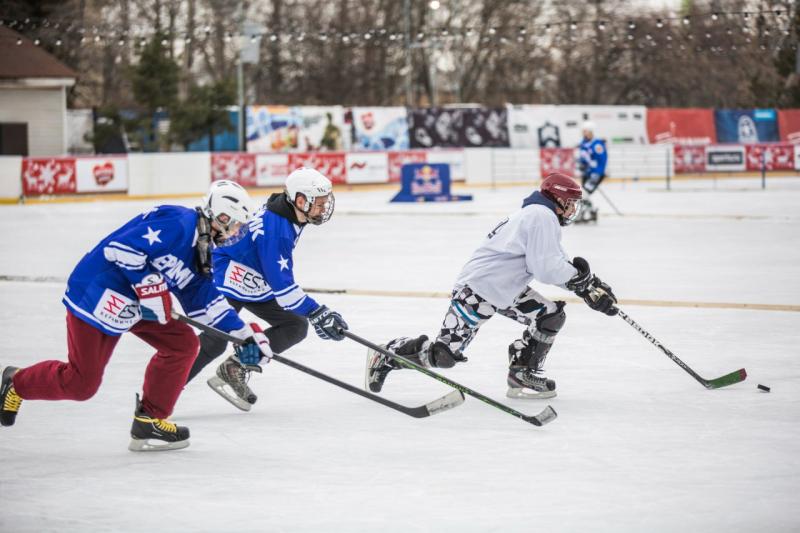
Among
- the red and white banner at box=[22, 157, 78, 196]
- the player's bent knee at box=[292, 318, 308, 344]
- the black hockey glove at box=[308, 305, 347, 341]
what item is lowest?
the player's bent knee at box=[292, 318, 308, 344]

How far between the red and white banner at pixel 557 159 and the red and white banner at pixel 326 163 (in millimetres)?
5019

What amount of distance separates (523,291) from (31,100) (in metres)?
26.0

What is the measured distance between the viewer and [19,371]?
5004 mm

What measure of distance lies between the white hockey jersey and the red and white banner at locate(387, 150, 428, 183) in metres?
23.2

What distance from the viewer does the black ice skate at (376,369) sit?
5.98 meters

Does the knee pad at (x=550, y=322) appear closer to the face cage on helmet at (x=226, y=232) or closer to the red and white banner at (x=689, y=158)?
the face cage on helmet at (x=226, y=232)

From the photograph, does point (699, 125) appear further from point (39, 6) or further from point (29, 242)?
point (29, 242)

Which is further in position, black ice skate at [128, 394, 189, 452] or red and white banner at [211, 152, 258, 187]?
red and white banner at [211, 152, 258, 187]

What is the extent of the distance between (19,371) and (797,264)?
872 centimetres

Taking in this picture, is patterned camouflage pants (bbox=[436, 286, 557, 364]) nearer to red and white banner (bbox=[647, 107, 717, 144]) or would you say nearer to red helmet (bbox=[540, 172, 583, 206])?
red helmet (bbox=[540, 172, 583, 206])

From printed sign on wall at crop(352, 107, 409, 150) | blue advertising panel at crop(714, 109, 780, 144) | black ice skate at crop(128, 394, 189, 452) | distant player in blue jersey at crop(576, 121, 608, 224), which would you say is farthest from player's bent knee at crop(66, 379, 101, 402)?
blue advertising panel at crop(714, 109, 780, 144)

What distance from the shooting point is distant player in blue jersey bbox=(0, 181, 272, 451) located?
465cm

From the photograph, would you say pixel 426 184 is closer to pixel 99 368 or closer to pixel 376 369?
pixel 376 369

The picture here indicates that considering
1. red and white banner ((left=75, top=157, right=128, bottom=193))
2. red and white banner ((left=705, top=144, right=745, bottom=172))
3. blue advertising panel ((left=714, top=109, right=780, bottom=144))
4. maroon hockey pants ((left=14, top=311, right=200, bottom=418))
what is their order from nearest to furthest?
maroon hockey pants ((left=14, top=311, right=200, bottom=418)) → red and white banner ((left=75, top=157, right=128, bottom=193)) → red and white banner ((left=705, top=144, right=745, bottom=172)) → blue advertising panel ((left=714, top=109, right=780, bottom=144))
